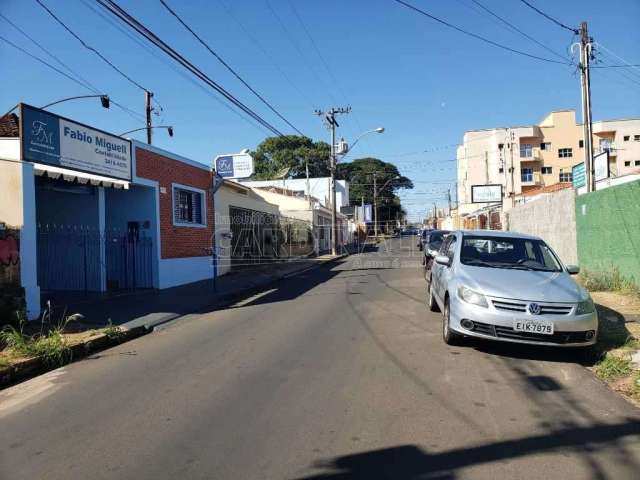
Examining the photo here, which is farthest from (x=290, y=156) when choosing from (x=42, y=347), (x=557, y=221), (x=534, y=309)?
(x=534, y=309)

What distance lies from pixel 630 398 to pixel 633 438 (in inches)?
45.2

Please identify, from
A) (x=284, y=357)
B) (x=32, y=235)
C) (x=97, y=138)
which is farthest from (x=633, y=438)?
(x=97, y=138)

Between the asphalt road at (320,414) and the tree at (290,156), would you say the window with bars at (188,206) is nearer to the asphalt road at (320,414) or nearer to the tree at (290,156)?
the asphalt road at (320,414)

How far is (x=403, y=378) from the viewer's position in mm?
5656

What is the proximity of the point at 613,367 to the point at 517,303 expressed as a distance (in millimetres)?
1234

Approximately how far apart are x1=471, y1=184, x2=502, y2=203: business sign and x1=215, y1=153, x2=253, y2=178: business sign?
4453 centimetres

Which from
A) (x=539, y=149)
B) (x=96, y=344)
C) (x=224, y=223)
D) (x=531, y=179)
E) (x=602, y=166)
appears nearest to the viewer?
(x=96, y=344)

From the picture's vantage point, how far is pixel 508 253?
7934 mm

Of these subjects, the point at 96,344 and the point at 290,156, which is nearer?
the point at 96,344

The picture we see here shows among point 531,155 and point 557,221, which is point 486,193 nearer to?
point 531,155

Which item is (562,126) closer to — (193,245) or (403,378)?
(193,245)

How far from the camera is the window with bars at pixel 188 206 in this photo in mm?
16531

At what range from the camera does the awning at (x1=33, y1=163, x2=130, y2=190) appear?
10656 millimetres

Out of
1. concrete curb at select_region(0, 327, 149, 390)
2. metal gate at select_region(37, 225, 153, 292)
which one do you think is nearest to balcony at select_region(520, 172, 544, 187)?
metal gate at select_region(37, 225, 153, 292)
